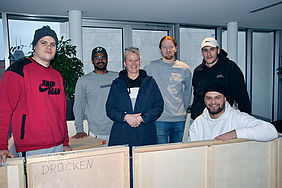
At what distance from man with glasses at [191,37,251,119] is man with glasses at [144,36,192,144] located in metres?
0.20

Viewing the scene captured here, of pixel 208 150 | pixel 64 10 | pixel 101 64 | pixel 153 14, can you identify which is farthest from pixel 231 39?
pixel 208 150

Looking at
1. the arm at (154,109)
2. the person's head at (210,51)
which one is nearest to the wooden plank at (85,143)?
the arm at (154,109)

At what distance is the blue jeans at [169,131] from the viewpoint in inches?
105

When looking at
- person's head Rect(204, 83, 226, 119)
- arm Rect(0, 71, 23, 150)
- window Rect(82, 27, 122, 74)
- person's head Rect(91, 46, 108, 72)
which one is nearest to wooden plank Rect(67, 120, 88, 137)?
person's head Rect(91, 46, 108, 72)

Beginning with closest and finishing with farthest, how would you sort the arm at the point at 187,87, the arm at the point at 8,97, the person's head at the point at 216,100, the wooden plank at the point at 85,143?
the arm at the point at 8,97 < the person's head at the point at 216,100 < the wooden plank at the point at 85,143 < the arm at the point at 187,87

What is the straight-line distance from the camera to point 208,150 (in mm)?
1308

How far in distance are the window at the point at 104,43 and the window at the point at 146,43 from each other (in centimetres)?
44

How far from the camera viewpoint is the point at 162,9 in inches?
187

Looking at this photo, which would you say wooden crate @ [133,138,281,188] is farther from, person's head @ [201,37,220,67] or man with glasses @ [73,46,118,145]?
man with glasses @ [73,46,118,145]

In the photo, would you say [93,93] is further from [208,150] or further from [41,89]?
[208,150]

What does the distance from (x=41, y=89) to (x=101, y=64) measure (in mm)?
1106

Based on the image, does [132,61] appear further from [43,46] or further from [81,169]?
[81,169]

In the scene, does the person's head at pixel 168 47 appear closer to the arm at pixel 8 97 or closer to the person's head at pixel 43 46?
the person's head at pixel 43 46

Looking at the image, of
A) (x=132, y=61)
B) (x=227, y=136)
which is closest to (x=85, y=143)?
(x=132, y=61)
